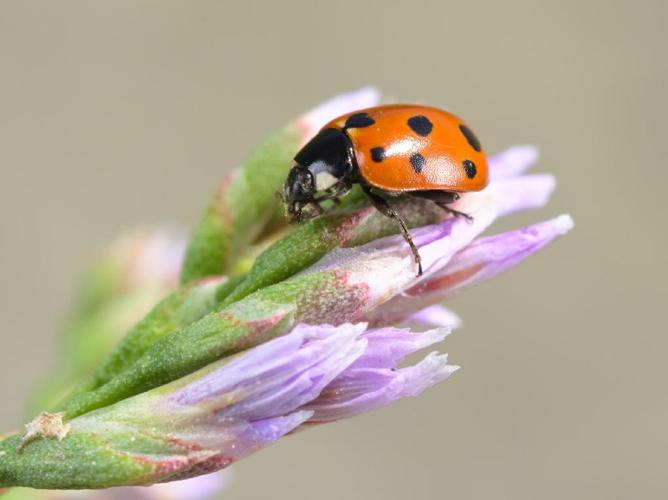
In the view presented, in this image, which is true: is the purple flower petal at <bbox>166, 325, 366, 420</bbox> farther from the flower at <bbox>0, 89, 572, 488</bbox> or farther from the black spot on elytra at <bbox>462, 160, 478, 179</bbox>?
the black spot on elytra at <bbox>462, 160, 478, 179</bbox>

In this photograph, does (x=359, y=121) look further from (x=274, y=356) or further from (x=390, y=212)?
(x=274, y=356)

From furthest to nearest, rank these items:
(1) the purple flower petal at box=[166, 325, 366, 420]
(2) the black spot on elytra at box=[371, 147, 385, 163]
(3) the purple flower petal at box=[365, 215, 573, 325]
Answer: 1. (2) the black spot on elytra at box=[371, 147, 385, 163]
2. (3) the purple flower petal at box=[365, 215, 573, 325]
3. (1) the purple flower petal at box=[166, 325, 366, 420]

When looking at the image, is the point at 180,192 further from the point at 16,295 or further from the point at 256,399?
the point at 256,399

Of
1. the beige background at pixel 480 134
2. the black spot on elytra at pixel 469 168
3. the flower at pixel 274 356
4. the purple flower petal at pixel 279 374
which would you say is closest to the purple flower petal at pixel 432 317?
the flower at pixel 274 356

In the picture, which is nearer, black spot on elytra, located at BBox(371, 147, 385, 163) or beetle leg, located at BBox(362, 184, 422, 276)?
beetle leg, located at BBox(362, 184, 422, 276)

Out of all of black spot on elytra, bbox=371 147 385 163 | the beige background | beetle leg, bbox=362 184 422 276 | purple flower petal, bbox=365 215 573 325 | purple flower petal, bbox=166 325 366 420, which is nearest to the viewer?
purple flower petal, bbox=166 325 366 420

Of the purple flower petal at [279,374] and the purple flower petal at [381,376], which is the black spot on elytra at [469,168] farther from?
the purple flower petal at [279,374]

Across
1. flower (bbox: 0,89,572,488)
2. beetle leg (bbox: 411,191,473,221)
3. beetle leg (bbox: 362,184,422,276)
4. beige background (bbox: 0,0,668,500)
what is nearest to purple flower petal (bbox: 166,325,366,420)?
flower (bbox: 0,89,572,488)

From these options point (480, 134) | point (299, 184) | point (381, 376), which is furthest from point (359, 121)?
point (480, 134)

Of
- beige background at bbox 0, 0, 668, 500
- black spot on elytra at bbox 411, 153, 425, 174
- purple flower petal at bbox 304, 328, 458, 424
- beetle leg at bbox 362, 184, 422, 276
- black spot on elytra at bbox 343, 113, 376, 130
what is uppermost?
beige background at bbox 0, 0, 668, 500
